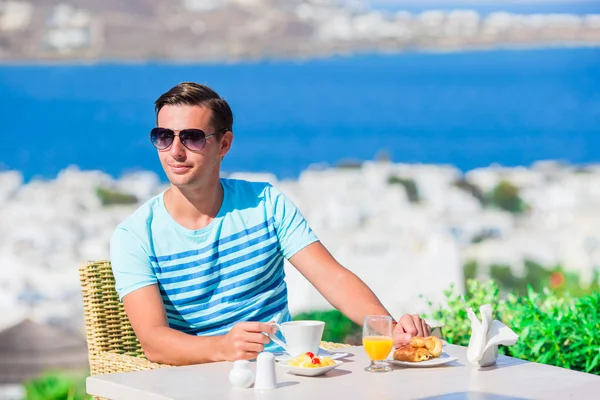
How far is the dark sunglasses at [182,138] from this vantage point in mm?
2373

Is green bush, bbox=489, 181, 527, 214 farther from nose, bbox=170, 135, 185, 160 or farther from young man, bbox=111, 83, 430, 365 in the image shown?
nose, bbox=170, 135, 185, 160

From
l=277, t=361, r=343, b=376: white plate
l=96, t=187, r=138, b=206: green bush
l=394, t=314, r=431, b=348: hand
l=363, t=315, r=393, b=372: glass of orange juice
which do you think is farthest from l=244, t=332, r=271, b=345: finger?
Answer: l=96, t=187, r=138, b=206: green bush

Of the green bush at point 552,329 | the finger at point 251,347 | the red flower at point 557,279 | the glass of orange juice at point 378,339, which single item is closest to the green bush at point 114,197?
the red flower at point 557,279

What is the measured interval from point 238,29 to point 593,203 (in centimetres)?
391

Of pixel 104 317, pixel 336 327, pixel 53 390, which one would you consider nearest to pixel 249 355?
pixel 104 317

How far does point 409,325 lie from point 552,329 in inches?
32.8

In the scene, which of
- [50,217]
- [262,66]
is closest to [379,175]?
[262,66]

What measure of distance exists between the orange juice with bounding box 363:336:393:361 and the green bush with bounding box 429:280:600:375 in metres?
1.03

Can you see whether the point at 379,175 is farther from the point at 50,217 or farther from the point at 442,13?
the point at 50,217

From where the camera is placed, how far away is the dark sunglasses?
2.37 m

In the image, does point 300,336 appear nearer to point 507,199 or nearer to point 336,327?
point 336,327

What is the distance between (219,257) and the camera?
2.47m

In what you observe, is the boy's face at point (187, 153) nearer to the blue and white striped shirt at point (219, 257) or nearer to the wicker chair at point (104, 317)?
the blue and white striped shirt at point (219, 257)

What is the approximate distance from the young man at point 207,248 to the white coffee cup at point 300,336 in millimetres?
242
